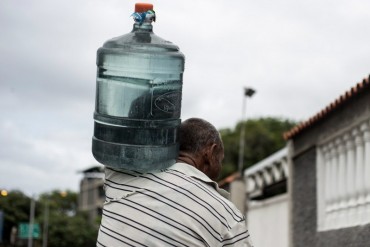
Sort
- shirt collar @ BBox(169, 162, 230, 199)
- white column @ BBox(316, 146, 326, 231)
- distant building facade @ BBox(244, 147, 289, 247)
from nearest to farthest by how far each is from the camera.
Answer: shirt collar @ BBox(169, 162, 230, 199) < white column @ BBox(316, 146, 326, 231) < distant building facade @ BBox(244, 147, 289, 247)

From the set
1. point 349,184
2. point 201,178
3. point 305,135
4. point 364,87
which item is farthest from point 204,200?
point 305,135

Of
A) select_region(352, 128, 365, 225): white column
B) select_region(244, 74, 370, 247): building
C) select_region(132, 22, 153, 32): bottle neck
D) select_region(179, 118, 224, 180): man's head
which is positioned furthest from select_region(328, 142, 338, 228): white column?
select_region(132, 22, 153, 32): bottle neck

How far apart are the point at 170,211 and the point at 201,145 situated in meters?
0.40

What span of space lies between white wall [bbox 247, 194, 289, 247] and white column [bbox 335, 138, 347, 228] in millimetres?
3318

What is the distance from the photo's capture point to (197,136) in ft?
14.9

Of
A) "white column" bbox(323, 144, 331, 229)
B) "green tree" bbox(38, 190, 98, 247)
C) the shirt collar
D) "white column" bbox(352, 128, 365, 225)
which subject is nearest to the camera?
the shirt collar

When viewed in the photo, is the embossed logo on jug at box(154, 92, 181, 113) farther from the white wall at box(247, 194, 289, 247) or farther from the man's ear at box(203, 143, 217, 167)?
the white wall at box(247, 194, 289, 247)

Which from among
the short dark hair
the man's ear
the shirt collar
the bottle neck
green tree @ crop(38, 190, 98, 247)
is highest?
the bottle neck

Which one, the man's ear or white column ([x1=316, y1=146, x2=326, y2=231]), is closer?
the man's ear

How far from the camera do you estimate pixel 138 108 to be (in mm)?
4348

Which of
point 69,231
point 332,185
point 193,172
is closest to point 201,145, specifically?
point 193,172

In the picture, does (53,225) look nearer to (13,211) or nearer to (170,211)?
(13,211)

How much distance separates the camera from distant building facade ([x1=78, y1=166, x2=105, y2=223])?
113m

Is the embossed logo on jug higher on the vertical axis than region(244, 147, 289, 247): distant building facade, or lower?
higher
